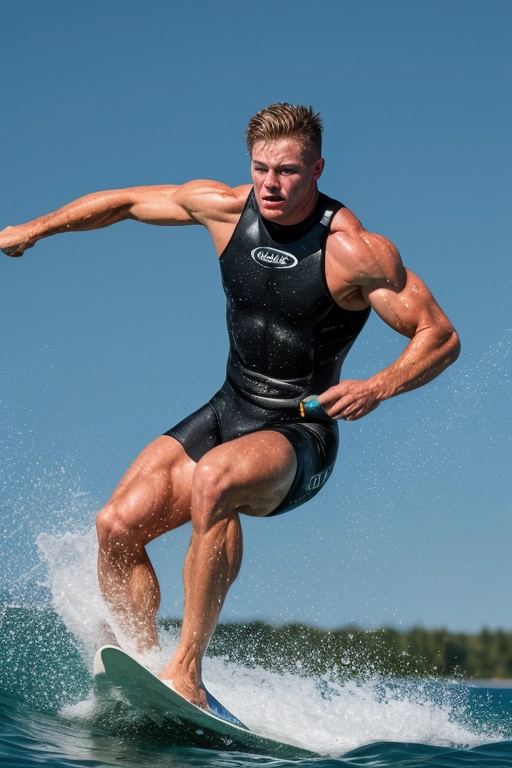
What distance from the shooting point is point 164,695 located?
5547 mm

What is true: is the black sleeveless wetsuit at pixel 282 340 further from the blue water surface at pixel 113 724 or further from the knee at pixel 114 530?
the blue water surface at pixel 113 724

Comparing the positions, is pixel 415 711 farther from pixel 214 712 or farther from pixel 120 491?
pixel 120 491

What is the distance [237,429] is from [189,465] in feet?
1.38

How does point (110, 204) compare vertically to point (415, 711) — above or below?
above

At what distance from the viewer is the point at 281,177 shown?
6219mm

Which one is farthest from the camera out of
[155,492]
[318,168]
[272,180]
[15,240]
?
[15,240]

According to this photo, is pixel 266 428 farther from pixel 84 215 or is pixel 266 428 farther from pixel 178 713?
pixel 84 215

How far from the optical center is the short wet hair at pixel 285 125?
6.19m

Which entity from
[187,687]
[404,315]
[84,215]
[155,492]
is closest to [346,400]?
[404,315]

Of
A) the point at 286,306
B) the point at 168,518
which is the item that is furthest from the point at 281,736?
the point at 286,306

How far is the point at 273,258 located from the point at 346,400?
4.16 ft

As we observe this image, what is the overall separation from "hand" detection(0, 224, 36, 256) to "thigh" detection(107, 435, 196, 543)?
1.78m

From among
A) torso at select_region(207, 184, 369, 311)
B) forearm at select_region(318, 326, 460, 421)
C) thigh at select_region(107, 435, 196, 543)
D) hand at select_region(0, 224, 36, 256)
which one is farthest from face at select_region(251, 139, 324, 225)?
hand at select_region(0, 224, 36, 256)

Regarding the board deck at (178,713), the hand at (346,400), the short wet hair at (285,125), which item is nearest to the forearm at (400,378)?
the hand at (346,400)
